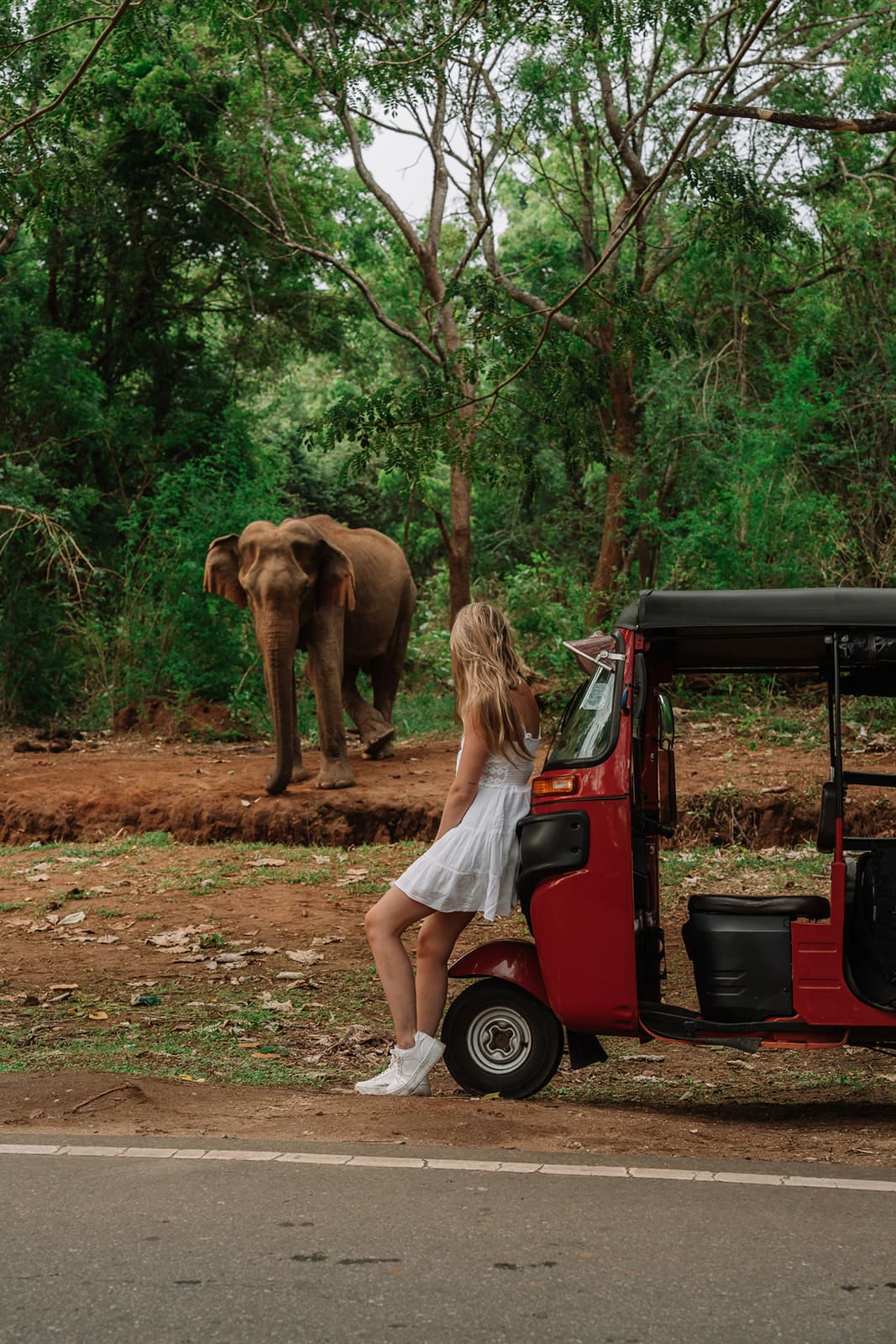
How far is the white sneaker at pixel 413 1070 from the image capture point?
20.3 ft

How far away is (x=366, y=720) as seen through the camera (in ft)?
57.0

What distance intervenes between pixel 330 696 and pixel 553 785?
9.43 m

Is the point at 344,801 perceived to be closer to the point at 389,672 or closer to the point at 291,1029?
the point at 389,672

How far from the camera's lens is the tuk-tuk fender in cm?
611

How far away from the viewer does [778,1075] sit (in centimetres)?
720

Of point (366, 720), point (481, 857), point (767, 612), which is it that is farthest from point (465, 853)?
point (366, 720)

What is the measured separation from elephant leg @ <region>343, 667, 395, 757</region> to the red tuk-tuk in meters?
10.7

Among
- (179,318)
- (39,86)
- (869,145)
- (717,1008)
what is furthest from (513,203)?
(717,1008)

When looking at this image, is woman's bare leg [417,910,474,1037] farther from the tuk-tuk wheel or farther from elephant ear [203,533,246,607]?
elephant ear [203,533,246,607]

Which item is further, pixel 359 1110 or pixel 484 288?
pixel 484 288

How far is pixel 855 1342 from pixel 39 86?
11.1 metres

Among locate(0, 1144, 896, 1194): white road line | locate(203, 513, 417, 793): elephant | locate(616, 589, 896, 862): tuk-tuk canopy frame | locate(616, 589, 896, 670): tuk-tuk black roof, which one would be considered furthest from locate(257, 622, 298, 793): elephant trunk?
locate(0, 1144, 896, 1194): white road line

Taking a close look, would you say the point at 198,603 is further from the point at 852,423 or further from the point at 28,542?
the point at 852,423

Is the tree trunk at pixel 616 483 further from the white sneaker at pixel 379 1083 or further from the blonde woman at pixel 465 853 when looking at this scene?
the white sneaker at pixel 379 1083
